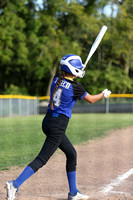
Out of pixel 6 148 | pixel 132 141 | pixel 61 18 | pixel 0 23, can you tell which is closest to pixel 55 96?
pixel 6 148

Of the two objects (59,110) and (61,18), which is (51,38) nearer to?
(61,18)

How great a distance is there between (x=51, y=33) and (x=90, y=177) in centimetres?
3263

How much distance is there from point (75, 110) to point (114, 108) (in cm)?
366

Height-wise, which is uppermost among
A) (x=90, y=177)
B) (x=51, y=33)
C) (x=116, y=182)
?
(x=51, y=33)

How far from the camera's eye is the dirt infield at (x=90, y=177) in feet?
15.5

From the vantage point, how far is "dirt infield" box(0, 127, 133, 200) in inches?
186

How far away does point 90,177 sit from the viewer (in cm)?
583

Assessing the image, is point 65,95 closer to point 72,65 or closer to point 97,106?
point 72,65

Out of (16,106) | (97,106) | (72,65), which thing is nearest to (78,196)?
(72,65)

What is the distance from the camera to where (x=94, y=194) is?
4715mm

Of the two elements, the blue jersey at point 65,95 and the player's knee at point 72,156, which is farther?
the player's knee at point 72,156

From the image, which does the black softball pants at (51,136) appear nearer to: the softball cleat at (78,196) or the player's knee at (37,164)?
the player's knee at (37,164)

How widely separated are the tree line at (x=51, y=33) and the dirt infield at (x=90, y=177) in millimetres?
23118

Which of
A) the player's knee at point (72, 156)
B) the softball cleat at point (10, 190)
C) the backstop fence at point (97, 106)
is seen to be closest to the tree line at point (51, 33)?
the backstop fence at point (97, 106)
